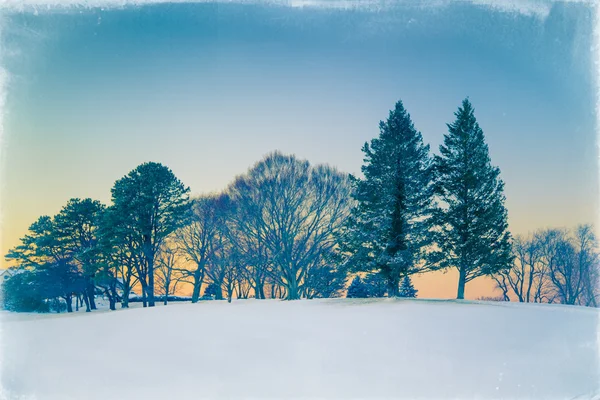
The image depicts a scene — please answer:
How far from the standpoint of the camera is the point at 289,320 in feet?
50.0

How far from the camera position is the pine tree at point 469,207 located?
73.3 ft

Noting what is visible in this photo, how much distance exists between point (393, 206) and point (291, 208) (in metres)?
8.94

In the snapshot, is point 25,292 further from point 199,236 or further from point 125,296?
point 199,236

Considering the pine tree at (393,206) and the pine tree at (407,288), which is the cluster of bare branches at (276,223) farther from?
the pine tree at (407,288)

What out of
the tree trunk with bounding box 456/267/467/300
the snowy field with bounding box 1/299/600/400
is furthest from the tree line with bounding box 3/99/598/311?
the snowy field with bounding box 1/299/600/400

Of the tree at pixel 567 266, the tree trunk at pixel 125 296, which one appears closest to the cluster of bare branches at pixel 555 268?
the tree at pixel 567 266

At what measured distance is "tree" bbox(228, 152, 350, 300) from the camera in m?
28.8

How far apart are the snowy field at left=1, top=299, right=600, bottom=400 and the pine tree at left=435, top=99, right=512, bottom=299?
28.5ft

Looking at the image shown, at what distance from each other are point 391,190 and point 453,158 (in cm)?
444

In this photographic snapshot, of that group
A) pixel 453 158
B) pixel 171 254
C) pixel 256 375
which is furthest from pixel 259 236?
pixel 256 375

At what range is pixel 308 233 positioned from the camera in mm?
29938

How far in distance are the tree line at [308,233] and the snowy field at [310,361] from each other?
362 inches

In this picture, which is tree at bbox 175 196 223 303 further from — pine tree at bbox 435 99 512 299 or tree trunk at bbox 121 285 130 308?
pine tree at bbox 435 99 512 299

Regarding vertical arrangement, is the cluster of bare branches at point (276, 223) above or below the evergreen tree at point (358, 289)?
above
